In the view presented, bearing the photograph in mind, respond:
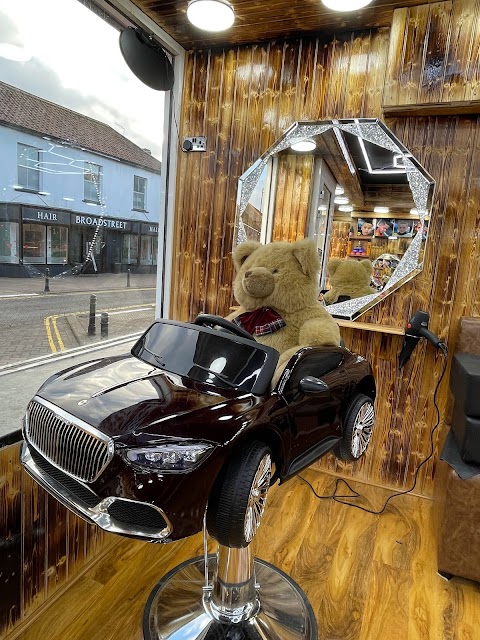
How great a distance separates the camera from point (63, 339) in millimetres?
1892

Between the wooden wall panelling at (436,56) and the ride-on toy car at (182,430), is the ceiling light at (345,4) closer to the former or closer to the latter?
the wooden wall panelling at (436,56)

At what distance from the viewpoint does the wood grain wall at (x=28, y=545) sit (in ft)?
4.81

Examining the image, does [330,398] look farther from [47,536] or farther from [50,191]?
[50,191]

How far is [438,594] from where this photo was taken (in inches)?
70.6

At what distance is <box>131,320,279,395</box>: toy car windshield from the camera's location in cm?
125

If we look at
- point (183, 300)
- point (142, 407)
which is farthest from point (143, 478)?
point (183, 300)

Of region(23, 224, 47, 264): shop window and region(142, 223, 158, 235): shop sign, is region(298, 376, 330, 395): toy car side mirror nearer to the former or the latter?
region(23, 224, 47, 264): shop window

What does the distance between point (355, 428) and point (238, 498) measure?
0.68m

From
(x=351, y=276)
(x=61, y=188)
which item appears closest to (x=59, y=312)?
(x=61, y=188)

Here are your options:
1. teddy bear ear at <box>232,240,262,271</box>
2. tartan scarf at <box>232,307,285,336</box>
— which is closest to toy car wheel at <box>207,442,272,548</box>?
tartan scarf at <box>232,307,285,336</box>

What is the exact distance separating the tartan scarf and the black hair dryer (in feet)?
3.18

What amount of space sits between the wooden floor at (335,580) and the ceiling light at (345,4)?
254 cm

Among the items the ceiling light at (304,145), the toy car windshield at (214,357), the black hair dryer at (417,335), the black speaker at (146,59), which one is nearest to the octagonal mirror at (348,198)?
the ceiling light at (304,145)

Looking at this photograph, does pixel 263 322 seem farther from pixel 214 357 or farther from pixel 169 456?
pixel 169 456
